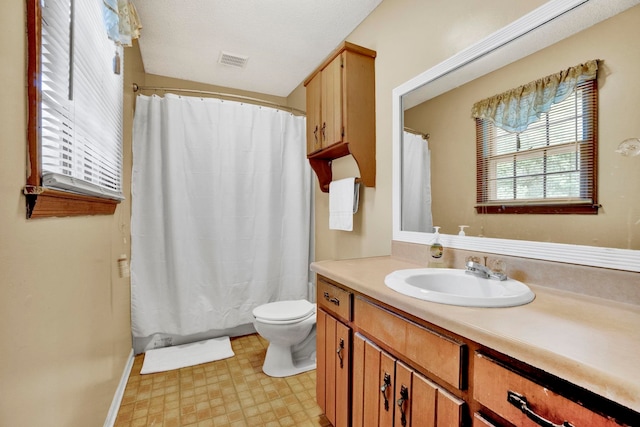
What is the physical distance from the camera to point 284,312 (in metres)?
2.05

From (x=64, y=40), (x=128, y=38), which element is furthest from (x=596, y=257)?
(x=128, y=38)

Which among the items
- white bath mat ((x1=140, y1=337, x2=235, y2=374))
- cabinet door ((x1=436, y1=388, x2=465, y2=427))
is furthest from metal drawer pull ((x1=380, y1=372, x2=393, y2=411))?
white bath mat ((x1=140, y1=337, x2=235, y2=374))

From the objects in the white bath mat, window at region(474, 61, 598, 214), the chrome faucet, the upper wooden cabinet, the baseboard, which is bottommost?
the white bath mat

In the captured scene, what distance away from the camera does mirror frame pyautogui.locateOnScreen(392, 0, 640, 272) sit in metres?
0.94

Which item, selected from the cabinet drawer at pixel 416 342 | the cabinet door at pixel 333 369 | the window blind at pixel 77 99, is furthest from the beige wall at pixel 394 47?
the window blind at pixel 77 99

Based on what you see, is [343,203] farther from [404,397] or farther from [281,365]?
[404,397]

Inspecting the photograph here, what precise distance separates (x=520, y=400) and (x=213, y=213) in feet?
7.53

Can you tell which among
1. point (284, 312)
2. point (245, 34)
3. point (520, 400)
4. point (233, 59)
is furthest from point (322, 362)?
point (233, 59)

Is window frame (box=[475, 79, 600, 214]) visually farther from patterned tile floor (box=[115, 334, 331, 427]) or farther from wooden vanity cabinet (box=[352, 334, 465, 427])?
patterned tile floor (box=[115, 334, 331, 427])

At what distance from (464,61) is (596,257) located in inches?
37.5

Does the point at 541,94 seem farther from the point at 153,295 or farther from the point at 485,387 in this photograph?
the point at 153,295

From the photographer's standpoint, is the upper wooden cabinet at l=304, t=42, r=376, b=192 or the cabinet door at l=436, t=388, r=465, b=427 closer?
the cabinet door at l=436, t=388, r=465, b=427

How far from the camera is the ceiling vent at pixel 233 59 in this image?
2.44 m

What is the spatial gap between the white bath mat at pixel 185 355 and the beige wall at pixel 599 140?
6.42 ft
